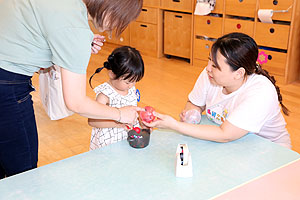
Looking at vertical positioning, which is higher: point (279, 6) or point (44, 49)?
point (44, 49)

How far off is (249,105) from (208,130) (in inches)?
7.2

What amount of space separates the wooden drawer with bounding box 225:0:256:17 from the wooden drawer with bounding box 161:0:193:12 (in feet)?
1.68

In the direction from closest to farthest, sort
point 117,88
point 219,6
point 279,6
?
point 117,88
point 279,6
point 219,6

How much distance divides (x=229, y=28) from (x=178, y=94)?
97cm

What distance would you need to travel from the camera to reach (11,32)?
4.02 ft

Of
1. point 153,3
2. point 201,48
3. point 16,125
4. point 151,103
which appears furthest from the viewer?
point 153,3

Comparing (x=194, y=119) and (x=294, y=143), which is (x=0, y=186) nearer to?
(x=194, y=119)

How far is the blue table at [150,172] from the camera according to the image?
3.71ft

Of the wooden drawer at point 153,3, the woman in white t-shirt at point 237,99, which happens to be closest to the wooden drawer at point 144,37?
the wooden drawer at point 153,3

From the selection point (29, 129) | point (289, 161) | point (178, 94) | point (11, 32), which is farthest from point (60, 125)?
point (289, 161)

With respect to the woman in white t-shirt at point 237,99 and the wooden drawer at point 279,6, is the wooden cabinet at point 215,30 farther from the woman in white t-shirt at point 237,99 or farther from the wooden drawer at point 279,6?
the woman in white t-shirt at point 237,99

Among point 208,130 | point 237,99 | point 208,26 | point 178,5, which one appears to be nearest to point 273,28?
point 208,26

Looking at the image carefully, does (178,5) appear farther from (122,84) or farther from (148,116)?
(148,116)

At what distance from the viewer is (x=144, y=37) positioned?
4.96 metres
